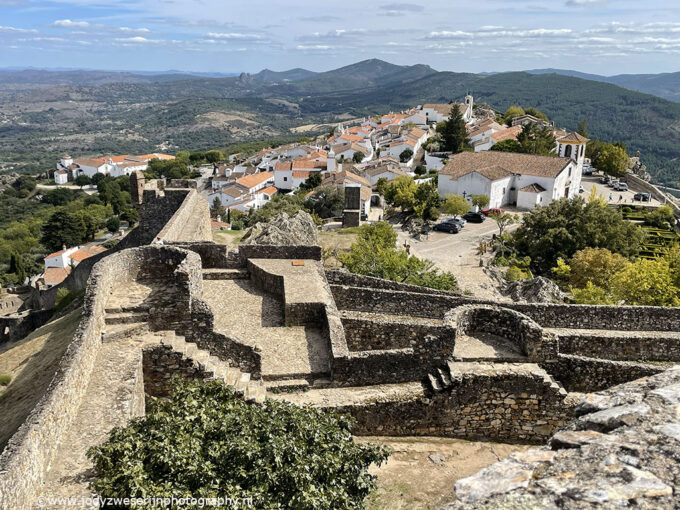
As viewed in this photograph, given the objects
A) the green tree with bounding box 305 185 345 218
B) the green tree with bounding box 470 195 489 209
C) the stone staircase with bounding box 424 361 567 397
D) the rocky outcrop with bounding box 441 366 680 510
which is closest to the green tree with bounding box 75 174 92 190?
the green tree with bounding box 305 185 345 218

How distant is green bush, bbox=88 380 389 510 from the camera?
19.6ft

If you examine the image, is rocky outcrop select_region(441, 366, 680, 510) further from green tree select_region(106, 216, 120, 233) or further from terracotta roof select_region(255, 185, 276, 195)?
green tree select_region(106, 216, 120, 233)

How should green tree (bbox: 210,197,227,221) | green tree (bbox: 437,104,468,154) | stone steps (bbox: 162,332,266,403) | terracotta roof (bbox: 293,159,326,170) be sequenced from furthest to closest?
terracotta roof (bbox: 293,159,326,170) < green tree (bbox: 437,104,468,154) < green tree (bbox: 210,197,227,221) < stone steps (bbox: 162,332,266,403)

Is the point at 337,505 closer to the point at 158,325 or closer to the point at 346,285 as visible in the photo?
the point at 158,325

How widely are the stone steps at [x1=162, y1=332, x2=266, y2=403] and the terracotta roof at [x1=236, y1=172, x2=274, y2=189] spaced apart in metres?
72.5

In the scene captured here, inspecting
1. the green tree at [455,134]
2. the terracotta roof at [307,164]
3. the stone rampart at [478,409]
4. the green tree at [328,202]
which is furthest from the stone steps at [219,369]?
the terracotta roof at [307,164]

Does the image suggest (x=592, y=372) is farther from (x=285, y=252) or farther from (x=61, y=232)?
(x=61, y=232)

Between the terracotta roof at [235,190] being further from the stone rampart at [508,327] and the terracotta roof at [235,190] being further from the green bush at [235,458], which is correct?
the green bush at [235,458]

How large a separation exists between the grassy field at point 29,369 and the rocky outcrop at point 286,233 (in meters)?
7.92

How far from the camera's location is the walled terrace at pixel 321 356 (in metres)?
7.65

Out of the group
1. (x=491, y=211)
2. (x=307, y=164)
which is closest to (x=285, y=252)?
(x=491, y=211)

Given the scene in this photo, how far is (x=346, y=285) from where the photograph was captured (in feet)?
53.8

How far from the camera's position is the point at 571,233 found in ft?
107

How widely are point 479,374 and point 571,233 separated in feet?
84.1
